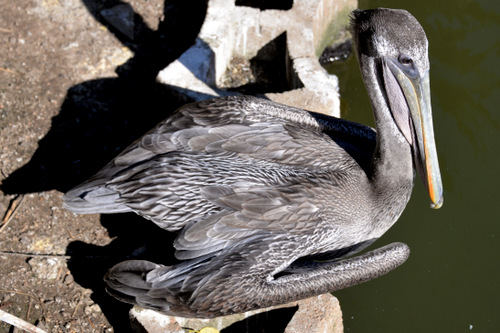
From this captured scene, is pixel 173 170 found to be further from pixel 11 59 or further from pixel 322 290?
pixel 11 59

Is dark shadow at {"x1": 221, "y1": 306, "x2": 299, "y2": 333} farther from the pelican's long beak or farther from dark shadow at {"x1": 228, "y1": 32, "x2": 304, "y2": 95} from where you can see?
dark shadow at {"x1": 228, "y1": 32, "x2": 304, "y2": 95}

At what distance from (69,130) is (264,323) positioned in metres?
2.41

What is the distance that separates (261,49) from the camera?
5.80 meters

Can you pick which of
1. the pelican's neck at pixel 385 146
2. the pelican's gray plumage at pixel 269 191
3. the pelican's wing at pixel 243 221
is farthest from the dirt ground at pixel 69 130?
the pelican's neck at pixel 385 146

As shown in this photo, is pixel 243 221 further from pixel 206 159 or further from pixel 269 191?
pixel 206 159

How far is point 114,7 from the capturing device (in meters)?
6.15

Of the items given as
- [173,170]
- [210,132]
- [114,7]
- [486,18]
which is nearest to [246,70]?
[114,7]

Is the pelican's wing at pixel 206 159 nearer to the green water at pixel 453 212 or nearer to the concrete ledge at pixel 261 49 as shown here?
the concrete ledge at pixel 261 49

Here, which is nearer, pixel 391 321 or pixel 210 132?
pixel 210 132

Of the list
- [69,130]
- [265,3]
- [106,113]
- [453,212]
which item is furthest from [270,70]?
[453,212]

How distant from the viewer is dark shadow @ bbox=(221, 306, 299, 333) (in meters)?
3.95

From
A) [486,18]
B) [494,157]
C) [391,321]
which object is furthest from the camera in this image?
[486,18]

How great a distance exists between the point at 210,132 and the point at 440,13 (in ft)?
12.6

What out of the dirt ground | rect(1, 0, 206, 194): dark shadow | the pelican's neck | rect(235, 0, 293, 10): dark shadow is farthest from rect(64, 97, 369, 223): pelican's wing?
rect(235, 0, 293, 10): dark shadow
